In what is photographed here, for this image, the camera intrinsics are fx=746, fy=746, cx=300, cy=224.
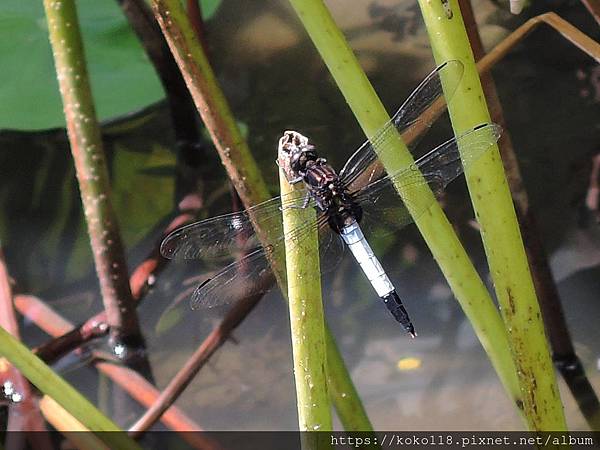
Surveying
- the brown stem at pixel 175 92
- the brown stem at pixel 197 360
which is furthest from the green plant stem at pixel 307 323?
the brown stem at pixel 175 92

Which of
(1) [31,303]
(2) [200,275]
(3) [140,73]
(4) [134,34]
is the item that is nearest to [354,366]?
(2) [200,275]

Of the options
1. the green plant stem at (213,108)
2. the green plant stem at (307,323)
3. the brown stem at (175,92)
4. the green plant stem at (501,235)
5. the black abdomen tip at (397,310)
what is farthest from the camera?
the brown stem at (175,92)

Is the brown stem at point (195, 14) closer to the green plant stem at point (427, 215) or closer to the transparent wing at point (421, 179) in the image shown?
the transparent wing at point (421, 179)

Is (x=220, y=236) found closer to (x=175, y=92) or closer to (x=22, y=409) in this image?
(x=22, y=409)

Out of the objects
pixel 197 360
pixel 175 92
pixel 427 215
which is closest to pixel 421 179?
Answer: pixel 427 215

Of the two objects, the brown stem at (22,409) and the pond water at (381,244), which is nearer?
the brown stem at (22,409)

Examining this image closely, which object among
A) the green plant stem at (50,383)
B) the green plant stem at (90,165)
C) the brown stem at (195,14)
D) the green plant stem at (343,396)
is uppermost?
the brown stem at (195,14)
